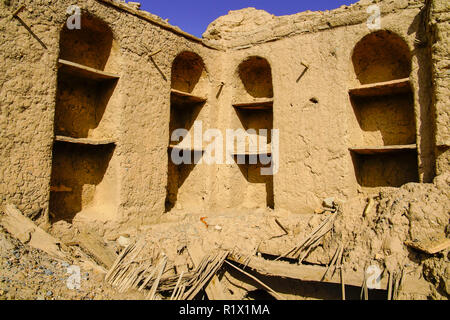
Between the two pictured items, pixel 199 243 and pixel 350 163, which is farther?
A: pixel 350 163

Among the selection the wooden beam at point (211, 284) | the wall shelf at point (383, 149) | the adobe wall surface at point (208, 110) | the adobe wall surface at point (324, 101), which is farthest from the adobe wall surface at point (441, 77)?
the wooden beam at point (211, 284)

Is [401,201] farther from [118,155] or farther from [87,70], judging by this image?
[87,70]

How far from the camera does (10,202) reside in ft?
15.5

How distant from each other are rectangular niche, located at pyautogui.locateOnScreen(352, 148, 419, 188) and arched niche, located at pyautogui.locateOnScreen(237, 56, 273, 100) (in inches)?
A: 104

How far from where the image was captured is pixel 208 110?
782cm

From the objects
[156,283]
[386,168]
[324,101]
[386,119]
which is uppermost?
[324,101]

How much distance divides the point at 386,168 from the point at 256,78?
3592mm

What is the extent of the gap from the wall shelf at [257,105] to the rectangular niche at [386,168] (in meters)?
2.19

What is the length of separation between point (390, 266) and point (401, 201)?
1.11 metres

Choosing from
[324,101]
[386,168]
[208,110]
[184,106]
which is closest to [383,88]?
[324,101]

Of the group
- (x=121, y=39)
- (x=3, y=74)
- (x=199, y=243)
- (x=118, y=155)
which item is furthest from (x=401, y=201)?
(x=3, y=74)

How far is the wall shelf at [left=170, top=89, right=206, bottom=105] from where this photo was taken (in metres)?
7.27

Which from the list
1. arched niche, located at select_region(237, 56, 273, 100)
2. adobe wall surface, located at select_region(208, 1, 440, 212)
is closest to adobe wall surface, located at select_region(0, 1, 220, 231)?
arched niche, located at select_region(237, 56, 273, 100)

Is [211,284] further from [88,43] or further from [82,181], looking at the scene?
[88,43]
